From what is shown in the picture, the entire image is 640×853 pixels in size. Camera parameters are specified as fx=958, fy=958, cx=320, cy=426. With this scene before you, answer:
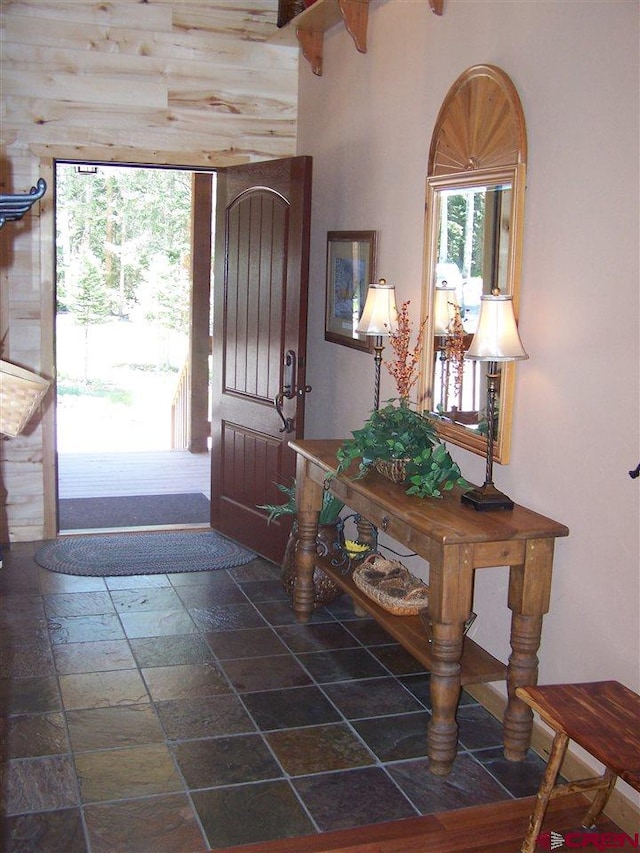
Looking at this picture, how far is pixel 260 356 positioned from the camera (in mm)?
5211

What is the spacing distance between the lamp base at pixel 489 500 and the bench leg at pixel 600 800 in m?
0.86

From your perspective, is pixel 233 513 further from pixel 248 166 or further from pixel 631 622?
pixel 631 622

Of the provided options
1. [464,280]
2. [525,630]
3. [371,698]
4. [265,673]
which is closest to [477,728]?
[371,698]

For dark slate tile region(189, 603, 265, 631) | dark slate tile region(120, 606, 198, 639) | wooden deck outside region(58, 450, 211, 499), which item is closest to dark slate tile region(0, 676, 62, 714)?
dark slate tile region(120, 606, 198, 639)

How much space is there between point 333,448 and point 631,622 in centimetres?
174

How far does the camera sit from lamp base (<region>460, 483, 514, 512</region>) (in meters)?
3.13

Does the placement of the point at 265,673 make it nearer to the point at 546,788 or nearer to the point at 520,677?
the point at 520,677

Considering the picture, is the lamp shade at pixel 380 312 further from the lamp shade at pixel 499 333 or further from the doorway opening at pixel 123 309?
the doorway opening at pixel 123 309

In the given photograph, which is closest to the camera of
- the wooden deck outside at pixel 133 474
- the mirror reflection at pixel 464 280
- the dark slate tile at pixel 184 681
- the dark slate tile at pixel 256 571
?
the mirror reflection at pixel 464 280

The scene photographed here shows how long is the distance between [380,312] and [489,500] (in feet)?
3.70

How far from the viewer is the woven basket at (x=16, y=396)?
1485mm

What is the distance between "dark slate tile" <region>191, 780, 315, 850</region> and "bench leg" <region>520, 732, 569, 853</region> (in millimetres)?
615

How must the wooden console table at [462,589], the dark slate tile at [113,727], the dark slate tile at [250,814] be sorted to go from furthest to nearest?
the dark slate tile at [113,727]
the wooden console table at [462,589]
the dark slate tile at [250,814]

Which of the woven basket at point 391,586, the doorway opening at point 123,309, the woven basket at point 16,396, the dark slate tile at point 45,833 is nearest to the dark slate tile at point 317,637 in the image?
the woven basket at point 391,586
